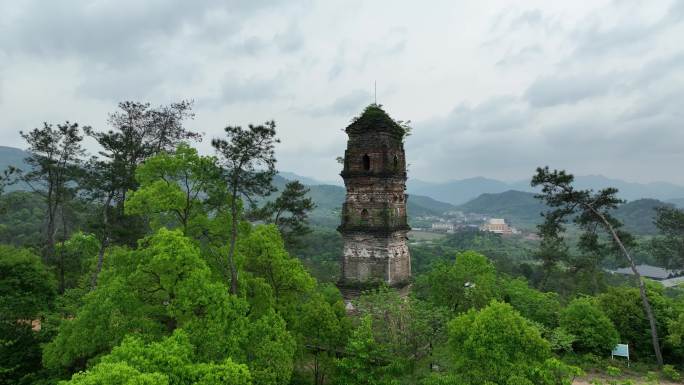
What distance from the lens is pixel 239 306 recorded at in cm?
1330

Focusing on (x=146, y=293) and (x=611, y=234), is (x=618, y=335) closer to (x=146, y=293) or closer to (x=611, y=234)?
(x=611, y=234)

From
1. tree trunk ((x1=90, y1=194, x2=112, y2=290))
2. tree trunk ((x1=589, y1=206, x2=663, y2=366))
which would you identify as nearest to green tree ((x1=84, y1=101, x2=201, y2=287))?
tree trunk ((x1=90, y1=194, x2=112, y2=290))

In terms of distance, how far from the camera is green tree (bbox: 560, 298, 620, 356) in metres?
22.6

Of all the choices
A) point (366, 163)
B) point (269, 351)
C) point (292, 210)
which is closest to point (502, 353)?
point (269, 351)

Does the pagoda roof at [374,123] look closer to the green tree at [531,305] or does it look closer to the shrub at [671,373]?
the green tree at [531,305]

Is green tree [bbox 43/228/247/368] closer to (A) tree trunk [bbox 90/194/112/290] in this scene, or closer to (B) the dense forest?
(B) the dense forest

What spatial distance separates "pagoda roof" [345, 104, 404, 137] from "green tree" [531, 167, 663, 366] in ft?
28.7

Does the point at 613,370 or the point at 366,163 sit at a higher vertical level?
the point at 366,163

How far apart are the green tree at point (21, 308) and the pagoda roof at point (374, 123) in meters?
15.6

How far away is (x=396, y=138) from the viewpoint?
68.9 feet

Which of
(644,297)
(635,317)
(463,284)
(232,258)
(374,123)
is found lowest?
(635,317)

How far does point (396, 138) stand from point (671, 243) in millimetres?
28049

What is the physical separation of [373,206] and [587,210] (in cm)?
1227

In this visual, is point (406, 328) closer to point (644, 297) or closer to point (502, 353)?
point (502, 353)
